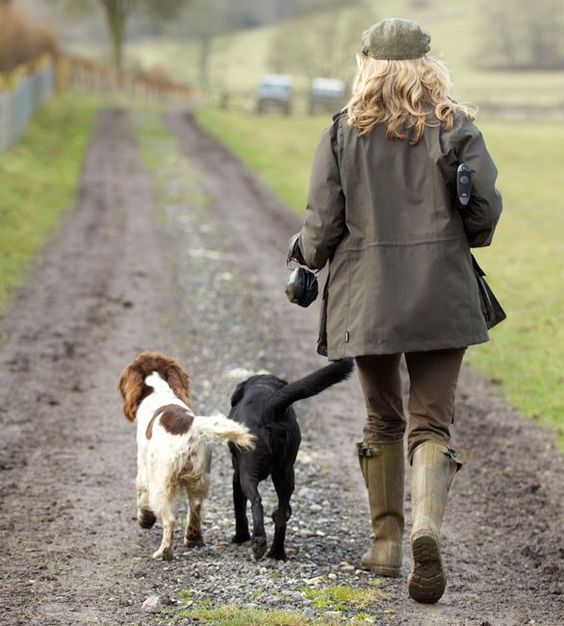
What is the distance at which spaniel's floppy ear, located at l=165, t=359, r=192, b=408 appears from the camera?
634 centimetres

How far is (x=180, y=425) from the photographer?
222 inches

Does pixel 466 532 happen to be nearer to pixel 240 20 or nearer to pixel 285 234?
pixel 285 234

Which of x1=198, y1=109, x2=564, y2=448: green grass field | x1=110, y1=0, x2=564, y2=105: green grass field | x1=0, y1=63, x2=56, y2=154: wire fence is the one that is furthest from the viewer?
x1=110, y1=0, x2=564, y2=105: green grass field

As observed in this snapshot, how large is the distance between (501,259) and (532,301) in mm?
3362

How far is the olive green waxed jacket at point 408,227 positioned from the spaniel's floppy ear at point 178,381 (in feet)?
5.49

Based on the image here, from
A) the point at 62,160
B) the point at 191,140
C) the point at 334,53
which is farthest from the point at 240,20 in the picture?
the point at 62,160

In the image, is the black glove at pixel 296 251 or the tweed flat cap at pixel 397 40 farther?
the black glove at pixel 296 251

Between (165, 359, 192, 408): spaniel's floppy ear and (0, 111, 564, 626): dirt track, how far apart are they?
0.68 metres

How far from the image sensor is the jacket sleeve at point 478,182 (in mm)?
4699

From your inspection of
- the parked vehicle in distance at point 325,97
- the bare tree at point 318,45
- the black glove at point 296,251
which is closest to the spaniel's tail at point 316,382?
the black glove at point 296,251

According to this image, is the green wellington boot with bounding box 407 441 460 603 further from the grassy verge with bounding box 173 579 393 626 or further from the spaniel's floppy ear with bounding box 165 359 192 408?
the spaniel's floppy ear with bounding box 165 359 192 408

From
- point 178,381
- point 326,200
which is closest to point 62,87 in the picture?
point 178,381

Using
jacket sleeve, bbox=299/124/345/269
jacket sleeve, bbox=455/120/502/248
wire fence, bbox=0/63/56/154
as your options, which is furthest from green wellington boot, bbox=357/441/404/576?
wire fence, bbox=0/63/56/154

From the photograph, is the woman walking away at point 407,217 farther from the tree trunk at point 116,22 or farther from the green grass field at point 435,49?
the green grass field at point 435,49
